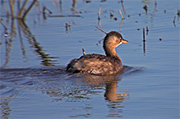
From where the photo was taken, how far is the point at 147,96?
29.6ft

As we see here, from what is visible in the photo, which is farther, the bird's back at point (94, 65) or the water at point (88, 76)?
A: the bird's back at point (94, 65)

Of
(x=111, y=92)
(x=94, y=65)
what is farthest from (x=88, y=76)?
(x=111, y=92)

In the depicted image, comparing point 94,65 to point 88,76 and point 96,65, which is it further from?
point 88,76

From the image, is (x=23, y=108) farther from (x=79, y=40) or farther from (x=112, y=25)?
(x=112, y=25)

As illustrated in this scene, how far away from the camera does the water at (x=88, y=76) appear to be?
8320 millimetres

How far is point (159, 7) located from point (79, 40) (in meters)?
6.67

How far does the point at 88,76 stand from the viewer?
1110 centimetres

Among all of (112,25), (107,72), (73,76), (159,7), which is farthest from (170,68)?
(159,7)

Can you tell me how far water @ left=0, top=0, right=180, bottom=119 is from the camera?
328 inches

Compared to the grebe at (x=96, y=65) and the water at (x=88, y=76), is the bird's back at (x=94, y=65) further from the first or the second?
the water at (x=88, y=76)

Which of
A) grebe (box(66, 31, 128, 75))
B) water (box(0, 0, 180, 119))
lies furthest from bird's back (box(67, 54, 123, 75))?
water (box(0, 0, 180, 119))

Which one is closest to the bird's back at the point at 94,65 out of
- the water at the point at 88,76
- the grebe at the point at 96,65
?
the grebe at the point at 96,65

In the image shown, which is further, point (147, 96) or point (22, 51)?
point (22, 51)

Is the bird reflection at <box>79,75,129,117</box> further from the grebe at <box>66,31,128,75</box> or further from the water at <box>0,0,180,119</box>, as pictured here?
the grebe at <box>66,31,128,75</box>
